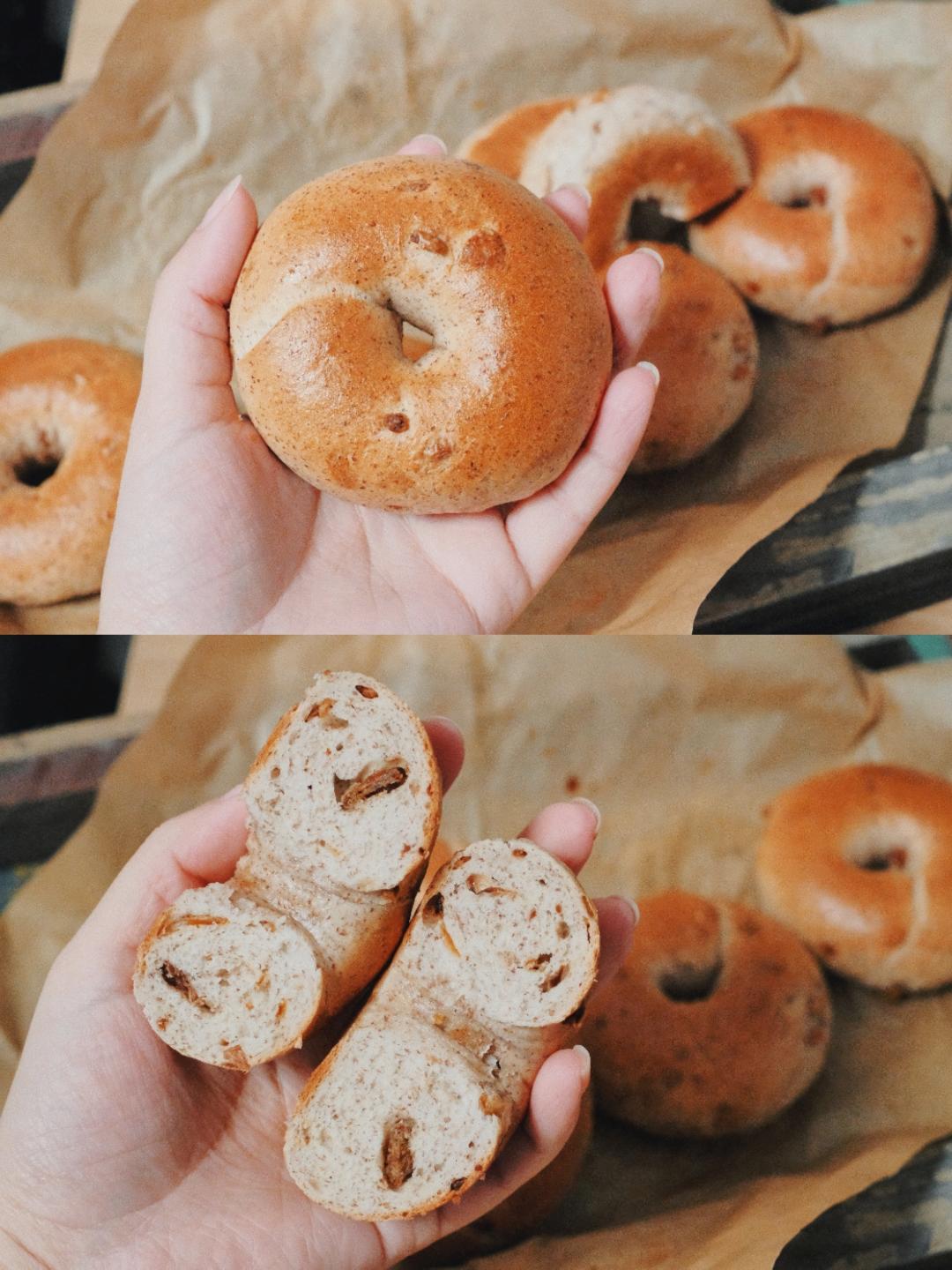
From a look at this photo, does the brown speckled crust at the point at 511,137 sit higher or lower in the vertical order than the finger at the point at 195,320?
lower

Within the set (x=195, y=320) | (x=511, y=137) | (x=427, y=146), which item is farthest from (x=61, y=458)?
(x=511, y=137)

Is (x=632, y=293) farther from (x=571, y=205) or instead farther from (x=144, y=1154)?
(x=144, y=1154)

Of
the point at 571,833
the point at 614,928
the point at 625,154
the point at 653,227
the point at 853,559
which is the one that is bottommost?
the point at 853,559

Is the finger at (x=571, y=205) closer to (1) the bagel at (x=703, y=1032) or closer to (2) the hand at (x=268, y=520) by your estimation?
(2) the hand at (x=268, y=520)

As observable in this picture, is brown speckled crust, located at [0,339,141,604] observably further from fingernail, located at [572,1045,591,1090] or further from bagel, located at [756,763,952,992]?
bagel, located at [756,763,952,992]

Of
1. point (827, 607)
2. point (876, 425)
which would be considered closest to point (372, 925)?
point (827, 607)

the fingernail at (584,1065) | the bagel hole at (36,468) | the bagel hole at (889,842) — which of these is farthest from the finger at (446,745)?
the bagel hole at (36,468)
